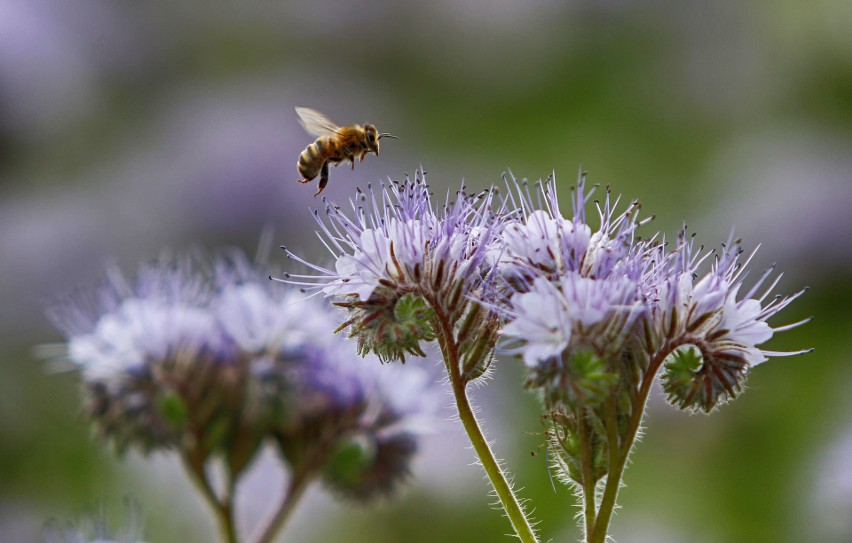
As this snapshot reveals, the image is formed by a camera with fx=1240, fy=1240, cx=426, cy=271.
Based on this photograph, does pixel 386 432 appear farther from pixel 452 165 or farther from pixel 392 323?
pixel 452 165

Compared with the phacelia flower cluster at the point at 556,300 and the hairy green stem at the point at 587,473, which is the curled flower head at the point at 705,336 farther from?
the hairy green stem at the point at 587,473

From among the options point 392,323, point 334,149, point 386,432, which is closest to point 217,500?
point 386,432

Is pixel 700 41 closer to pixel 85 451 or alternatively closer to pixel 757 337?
pixel 85 451

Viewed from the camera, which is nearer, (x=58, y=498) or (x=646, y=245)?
(x=646, y=245)

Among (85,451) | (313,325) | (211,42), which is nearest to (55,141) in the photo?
(211,42)

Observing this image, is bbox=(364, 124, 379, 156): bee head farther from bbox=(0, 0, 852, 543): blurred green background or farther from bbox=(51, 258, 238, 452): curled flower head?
bbox=(0, 0, 852, 543): blurred green background

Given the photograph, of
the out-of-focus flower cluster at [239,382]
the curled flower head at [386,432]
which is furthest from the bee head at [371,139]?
the curled flower head at [386,432]
